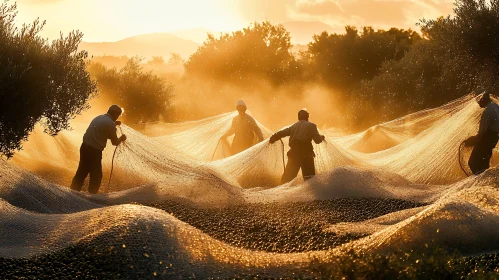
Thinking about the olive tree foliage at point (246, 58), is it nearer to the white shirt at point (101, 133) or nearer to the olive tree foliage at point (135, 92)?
the olive tree foliage at point (135, 92)

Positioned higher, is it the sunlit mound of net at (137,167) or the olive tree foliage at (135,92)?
the olive tree foliage at (135,92)

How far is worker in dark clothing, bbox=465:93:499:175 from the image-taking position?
528 inches

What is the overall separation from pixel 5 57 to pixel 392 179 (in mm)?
7546

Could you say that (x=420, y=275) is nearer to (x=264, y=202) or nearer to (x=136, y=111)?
(x=264, y=202)

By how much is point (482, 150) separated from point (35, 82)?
29.2 feet

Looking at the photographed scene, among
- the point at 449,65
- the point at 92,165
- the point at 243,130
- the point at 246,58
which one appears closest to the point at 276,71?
the point at 246,58

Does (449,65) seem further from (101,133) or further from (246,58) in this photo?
(246,58)

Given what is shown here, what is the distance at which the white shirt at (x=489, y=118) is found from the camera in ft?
44.0

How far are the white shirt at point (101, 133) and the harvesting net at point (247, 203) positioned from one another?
374 mm

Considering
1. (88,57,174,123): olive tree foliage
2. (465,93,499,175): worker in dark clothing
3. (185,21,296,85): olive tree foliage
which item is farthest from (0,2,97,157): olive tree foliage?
(185,21,296,85): olive tree foliage

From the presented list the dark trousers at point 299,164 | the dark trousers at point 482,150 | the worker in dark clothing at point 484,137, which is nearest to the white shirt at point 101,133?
the dark trousers at point 299,164

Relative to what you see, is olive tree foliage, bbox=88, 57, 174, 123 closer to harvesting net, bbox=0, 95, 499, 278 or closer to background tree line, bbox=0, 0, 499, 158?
background tree line, bbox=0, 0, 499, 158

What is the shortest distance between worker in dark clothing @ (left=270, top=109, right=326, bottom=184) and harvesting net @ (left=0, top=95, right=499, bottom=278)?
310 millimetres

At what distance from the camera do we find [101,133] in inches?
498
